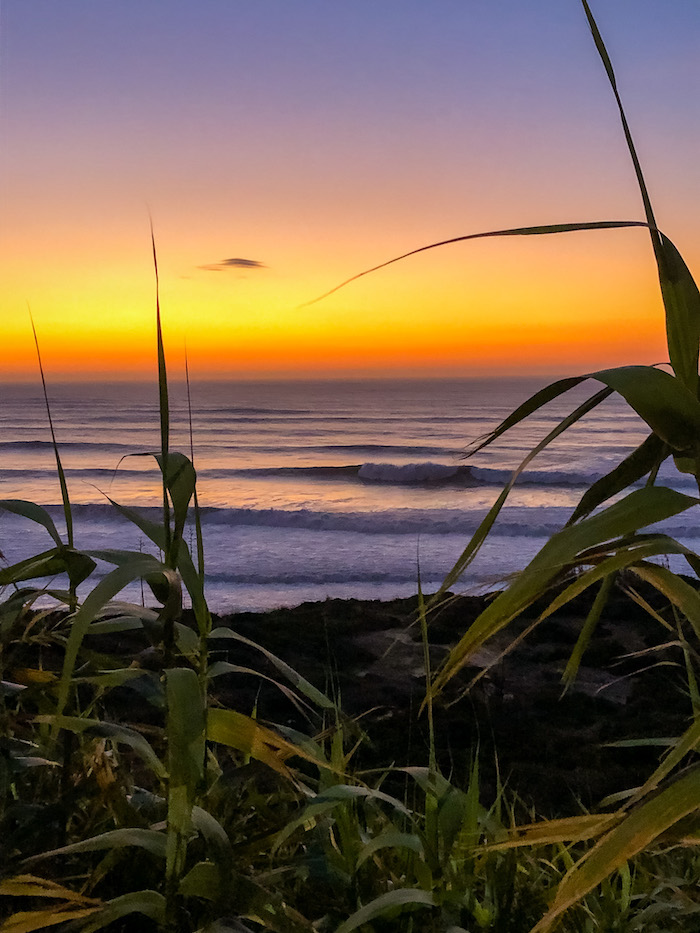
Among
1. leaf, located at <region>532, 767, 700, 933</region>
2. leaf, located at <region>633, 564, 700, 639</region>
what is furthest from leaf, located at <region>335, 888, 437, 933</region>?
leaf, located at <region>633, 564, 700, 639</region>

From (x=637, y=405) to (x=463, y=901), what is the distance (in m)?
0.78

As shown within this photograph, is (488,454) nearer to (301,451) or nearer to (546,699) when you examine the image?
(301,451)

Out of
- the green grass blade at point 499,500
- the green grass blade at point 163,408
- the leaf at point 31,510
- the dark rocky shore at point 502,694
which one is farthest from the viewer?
the dark rocky shore at point 502,694

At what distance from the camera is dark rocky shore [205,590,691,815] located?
7.77 ft

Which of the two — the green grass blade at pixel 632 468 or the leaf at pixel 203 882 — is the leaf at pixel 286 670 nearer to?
the leaf at pixel 203 882

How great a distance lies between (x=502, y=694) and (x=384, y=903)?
229 centimetres

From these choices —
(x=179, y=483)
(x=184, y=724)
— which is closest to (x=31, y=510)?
(x=179, y=483)

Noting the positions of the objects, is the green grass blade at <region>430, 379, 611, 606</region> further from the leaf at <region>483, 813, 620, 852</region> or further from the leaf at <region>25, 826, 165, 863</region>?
the leaf at <region>25, 826, 165, 863</region>

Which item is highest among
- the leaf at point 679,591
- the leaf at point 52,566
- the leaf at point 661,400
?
the leaf at point 661,400

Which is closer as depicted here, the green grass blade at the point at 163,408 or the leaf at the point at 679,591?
the leaf at the point at 679,591

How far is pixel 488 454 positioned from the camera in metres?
16.2

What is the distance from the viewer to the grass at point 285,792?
547mm

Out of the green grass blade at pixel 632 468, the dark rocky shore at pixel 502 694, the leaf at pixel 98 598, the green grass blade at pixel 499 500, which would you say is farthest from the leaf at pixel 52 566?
the dark rocky shore at pixel 502 694

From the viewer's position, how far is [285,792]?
1.11m
